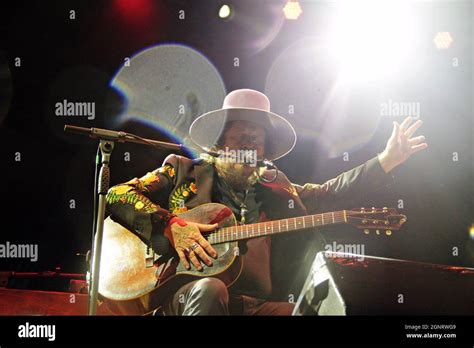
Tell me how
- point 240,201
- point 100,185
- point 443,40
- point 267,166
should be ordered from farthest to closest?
point 443,40, point 267,166, point 240,201, point 100,185

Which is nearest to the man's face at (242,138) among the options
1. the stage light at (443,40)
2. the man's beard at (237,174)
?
the man's beard at (237,174)

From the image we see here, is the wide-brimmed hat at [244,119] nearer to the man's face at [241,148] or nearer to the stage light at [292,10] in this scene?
the man's face at [241,148]

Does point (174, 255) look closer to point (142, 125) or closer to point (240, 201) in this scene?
point (240, 201)

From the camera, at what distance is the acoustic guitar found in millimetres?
3381

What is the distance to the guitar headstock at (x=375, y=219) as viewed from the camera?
346 cm

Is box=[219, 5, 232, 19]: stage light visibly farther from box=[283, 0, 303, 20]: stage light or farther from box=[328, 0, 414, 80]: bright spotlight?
box=[328, 0, 414, 80]: bright spotlight

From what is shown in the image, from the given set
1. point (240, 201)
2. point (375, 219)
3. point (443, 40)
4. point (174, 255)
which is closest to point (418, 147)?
point (375, 219)

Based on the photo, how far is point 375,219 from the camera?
3.47 metres

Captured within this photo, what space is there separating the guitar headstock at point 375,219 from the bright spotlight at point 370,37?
0.95m

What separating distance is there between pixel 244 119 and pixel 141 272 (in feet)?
3.91

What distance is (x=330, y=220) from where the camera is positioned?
347cm

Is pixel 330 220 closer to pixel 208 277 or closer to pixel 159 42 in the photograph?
pixel 208 277

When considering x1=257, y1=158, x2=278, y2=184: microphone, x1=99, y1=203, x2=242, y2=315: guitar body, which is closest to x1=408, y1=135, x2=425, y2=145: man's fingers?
x1=257, y1=158, x2=278, y2=184: microphone

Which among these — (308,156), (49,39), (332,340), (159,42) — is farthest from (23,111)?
(332,340)
